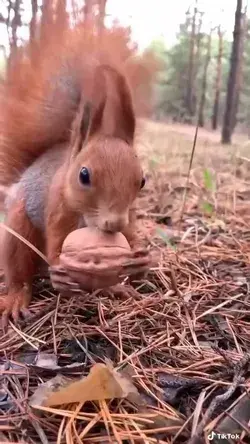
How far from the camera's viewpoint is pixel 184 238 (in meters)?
2.25

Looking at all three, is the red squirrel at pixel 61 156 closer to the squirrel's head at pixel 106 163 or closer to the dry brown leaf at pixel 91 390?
the squirrel's head at pixel 106 163

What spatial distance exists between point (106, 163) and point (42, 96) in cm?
44

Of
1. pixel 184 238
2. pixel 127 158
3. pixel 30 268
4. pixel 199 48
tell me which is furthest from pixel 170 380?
pixel 199 48

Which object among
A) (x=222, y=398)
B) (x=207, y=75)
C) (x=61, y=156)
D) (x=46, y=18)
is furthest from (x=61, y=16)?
(x=207, y=75)

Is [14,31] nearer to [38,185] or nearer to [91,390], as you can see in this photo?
[38,185]

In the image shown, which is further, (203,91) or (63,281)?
(203,91)

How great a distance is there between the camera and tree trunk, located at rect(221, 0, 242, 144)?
256cm

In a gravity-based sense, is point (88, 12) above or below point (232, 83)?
above

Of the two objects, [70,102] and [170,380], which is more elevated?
[70,102]

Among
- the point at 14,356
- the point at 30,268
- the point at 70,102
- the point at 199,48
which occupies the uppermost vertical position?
the point at 199,48

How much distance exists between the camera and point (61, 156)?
1535 mm

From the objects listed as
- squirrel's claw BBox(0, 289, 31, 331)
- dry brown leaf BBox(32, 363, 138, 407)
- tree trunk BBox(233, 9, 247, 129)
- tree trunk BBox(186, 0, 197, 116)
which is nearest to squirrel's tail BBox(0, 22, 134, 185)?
squirrel's claw BBox(0, 289, 31, 331)

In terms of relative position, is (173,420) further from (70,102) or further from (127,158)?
(70,102)

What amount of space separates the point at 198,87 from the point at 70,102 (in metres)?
1.51
